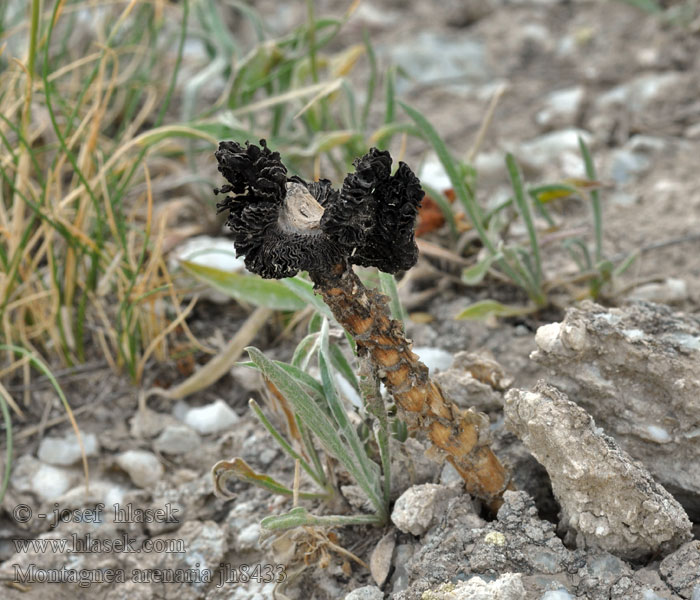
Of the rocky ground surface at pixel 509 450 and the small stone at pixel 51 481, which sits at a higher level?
the rocky ground surface at pixel 509 450

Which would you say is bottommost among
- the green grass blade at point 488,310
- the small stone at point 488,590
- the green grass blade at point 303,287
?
the green grass blade at point 488,310

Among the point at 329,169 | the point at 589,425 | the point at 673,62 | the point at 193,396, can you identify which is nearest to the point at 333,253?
the point at 589,425

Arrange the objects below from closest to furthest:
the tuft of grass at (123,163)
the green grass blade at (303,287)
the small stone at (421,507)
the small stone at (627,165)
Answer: the small stone at (421,507), the green grass blade at (303,287), the tuft of grass at (123,163), the small stone at (627,165)

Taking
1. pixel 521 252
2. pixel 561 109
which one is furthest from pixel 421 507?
pixel 561 109

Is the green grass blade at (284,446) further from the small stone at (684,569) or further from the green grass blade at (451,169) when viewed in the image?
the green grass blade at (451,169)

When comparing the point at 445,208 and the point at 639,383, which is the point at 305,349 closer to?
the point at 639,383

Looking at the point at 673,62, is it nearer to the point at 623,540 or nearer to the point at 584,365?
the point at 584,365

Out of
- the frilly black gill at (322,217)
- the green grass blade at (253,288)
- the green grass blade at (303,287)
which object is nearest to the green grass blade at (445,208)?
the green grass blade at (253,288)
